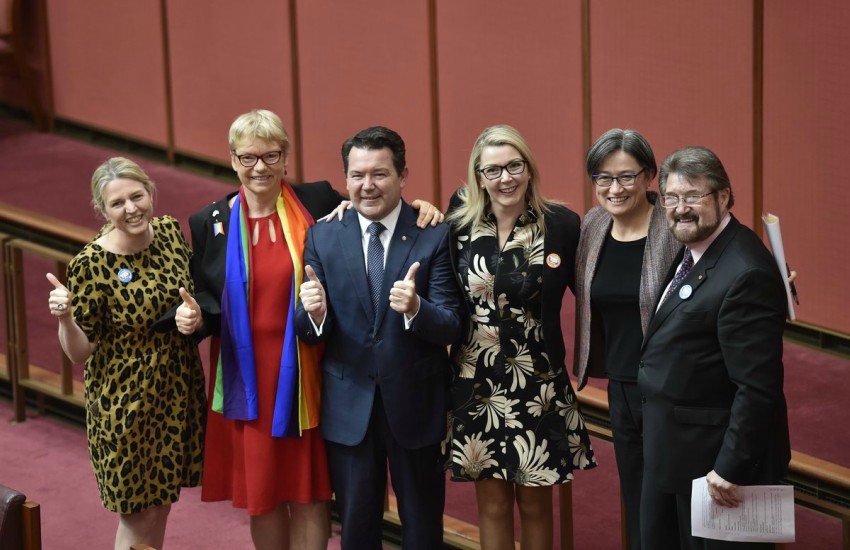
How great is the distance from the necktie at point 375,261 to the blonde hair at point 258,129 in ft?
1.13

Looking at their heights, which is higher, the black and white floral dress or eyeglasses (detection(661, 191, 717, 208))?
eyeglasses (detection(661, 191, 717, 208))

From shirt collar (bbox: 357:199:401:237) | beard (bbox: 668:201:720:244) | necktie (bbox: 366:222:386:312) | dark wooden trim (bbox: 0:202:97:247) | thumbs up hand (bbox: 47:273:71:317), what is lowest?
dark wooden trim (bbox: 0:202:97:247)

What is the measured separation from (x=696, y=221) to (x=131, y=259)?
154 cm

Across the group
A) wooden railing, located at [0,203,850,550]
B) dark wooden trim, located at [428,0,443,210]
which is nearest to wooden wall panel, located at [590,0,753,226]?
dark wooden trim, located at [428,0,443,210]

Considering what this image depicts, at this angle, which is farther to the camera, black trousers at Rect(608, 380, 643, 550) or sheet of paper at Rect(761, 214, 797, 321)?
black trousers at Rect(608, 380, 643, 550)

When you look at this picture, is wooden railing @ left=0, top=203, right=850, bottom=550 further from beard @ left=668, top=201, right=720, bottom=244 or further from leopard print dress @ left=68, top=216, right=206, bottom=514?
beard @ left=668, top=201, right=720, bottom=244

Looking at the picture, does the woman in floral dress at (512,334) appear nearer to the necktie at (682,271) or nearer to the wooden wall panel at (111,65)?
the necktie at (682,271)

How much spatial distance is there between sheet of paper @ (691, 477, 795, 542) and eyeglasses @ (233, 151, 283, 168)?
140cm

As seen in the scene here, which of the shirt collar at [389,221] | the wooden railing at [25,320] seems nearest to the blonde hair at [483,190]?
the shirt collar at [389,221]

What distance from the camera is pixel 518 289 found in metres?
3.32

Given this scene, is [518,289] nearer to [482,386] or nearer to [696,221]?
[482,386]

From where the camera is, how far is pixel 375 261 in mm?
3434

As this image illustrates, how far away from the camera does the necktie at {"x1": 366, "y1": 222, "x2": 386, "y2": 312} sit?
11.2ft

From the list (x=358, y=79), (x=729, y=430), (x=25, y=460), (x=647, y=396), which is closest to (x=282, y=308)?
(x=647, y=396)
